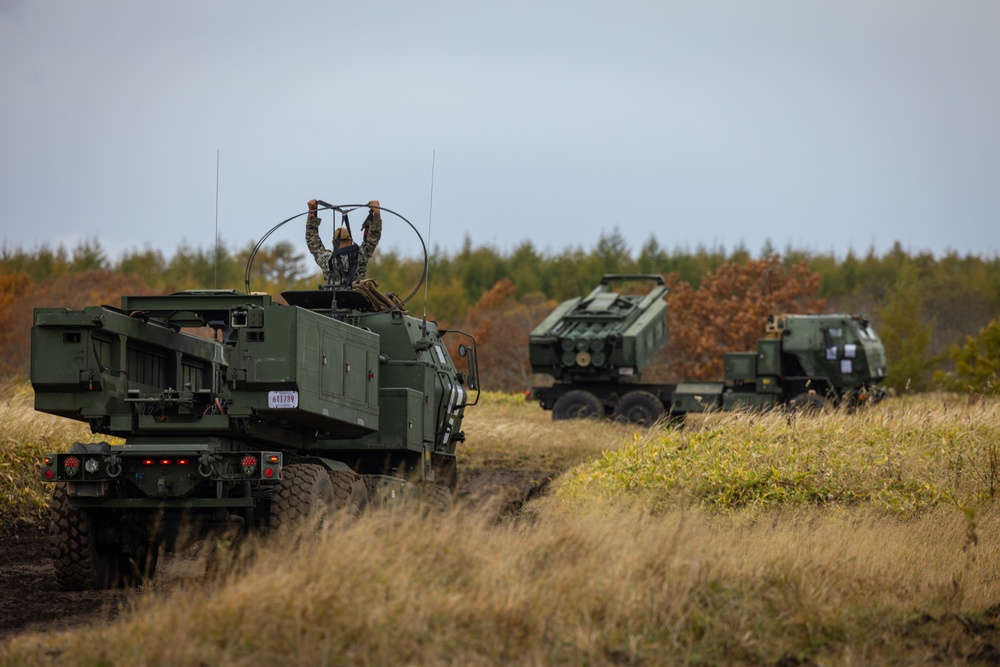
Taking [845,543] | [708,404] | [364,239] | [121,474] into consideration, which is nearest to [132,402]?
[121,474]

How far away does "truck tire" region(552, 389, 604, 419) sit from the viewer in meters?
28.1

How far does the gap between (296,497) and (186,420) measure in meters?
1.13

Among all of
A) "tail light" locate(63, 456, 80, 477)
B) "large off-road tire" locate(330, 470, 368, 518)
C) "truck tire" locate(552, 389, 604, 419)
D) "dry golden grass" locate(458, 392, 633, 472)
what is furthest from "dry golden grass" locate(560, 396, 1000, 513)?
"truck tire" locate(552, 389, 604, 419)

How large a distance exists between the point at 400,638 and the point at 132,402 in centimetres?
458

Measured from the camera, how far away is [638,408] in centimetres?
2788

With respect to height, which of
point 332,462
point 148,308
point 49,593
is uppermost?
point 148,308

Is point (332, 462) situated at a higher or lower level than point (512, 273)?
lower

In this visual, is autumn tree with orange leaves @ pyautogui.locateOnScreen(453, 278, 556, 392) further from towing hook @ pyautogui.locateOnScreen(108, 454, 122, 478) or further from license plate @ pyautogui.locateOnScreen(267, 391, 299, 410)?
towing hook @ pyautogui.locateOnScreen(108, 454, 122, 478)

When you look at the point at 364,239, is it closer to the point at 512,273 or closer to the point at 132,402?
the point at 132,402

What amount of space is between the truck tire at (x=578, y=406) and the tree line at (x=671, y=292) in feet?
12.2

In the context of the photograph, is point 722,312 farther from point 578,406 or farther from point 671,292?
point 578,406

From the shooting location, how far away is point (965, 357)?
32.9 m

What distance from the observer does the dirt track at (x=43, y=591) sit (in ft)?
30.7

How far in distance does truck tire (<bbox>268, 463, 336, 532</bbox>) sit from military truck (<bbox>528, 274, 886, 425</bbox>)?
17.1 metres
